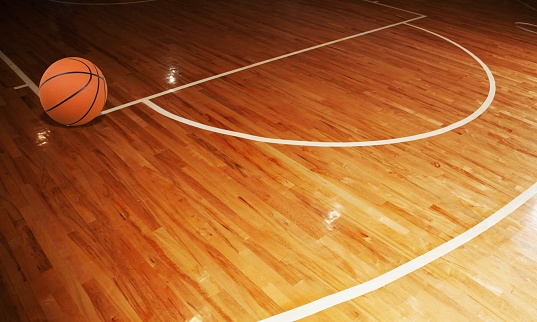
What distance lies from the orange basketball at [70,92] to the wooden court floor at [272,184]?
6.2 inches

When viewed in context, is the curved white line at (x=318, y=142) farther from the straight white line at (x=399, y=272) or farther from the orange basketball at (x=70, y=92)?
the straight white line at (x=399, y=272)

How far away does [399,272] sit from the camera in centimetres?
249

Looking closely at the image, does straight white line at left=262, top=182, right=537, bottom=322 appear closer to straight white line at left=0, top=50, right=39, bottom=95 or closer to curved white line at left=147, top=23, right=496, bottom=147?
curved white line at left=147, top=23, right=496, bottom=147

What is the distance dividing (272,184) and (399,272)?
1.13 m

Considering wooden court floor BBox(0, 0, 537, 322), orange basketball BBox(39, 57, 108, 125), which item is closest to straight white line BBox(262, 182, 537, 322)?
wooden court floor BBox(0, 0, 537, 322)

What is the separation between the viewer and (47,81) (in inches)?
→ 142

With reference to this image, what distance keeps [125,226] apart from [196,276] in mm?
672

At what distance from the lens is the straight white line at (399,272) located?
Answer: 226 cm

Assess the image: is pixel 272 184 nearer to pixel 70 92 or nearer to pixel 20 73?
pixel 70 92

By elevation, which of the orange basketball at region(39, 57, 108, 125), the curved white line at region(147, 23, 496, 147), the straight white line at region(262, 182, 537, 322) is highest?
the orange basketball at region(39, 57, 108, 125)

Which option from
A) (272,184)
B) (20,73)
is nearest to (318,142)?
(272,184)

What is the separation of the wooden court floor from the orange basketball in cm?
16

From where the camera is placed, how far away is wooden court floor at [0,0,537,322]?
236 cm

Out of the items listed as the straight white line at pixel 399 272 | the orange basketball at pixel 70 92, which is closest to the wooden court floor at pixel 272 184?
the straight white line at pixel 399 272
